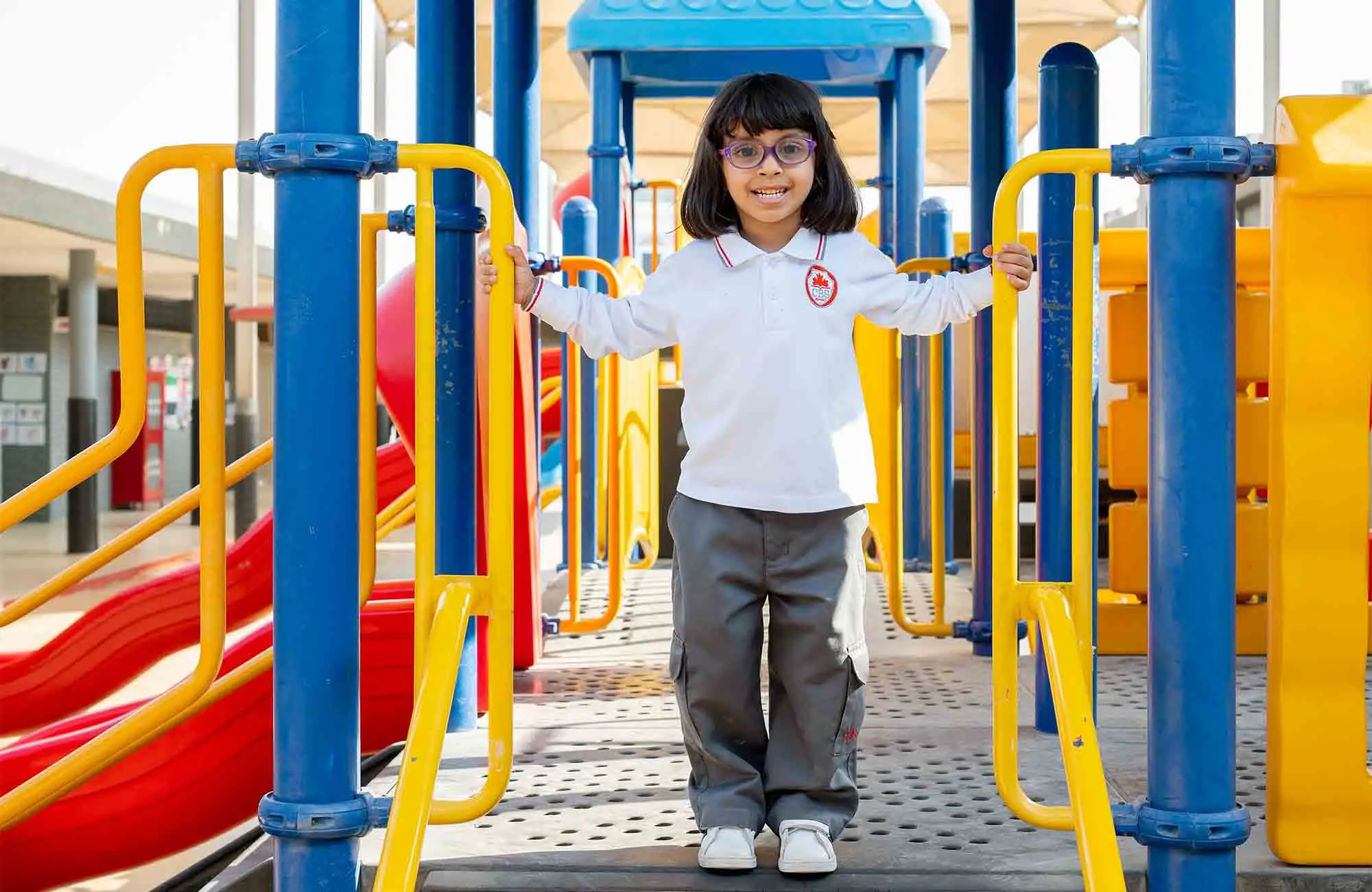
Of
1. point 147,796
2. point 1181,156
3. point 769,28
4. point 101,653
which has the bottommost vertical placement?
point 147,796

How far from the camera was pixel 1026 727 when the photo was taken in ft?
8.83

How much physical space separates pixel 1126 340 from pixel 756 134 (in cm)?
208

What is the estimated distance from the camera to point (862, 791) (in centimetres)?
222

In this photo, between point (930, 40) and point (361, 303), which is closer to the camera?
point (361, 303)

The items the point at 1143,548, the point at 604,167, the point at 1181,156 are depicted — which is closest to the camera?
the point at 1181,156

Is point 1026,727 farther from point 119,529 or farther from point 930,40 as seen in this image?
point 119,529

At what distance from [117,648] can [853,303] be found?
302 cm

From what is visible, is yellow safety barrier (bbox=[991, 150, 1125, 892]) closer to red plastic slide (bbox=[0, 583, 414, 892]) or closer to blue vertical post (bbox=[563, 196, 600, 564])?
red plastic slide (bbox=[0, 583, 414, 892])

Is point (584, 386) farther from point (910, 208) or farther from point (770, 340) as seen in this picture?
point (770, 340)

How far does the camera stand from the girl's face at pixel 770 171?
1968 mm

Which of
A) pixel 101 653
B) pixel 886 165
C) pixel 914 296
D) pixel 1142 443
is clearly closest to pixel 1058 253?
pixel 914 296

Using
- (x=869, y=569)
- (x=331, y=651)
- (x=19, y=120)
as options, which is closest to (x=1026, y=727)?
(x=331, y=651)

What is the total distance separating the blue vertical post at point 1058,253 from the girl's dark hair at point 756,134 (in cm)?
74

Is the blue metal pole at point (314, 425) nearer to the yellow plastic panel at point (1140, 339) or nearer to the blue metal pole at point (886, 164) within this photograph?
the yellow plastic panel at point (1140, 339)
